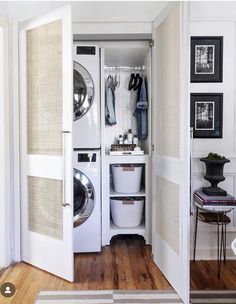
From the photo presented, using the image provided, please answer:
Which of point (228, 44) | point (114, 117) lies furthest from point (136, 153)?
point (228, 44)

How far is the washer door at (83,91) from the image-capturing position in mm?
2711

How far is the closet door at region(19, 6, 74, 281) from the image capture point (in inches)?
86.7

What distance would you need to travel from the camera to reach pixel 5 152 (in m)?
2.48

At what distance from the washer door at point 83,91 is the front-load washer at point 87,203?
0.41m

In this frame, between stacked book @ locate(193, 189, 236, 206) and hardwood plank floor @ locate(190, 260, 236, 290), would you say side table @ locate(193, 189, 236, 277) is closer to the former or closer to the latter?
stacked book @ locate(193, 189, 236, 206)

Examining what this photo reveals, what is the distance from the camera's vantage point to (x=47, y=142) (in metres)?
2.37

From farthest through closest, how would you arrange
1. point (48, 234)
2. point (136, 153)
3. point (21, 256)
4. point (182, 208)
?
point (136, 153)
point (21, 256)
point (48, 234)
point (182, 208)

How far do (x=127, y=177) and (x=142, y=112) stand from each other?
0.78 m

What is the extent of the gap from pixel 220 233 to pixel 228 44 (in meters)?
1.85

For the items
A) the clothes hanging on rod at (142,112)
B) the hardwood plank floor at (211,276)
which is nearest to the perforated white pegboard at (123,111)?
the clothes hanging on rod at (142,112)

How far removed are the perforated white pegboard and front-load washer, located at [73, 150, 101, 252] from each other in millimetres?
735

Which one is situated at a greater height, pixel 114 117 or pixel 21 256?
pixel 114 117

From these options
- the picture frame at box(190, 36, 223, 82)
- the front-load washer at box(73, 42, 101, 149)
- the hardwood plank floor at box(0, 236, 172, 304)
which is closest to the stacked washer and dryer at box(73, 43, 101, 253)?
the front-load washer at box(73, 42, 101, 149)

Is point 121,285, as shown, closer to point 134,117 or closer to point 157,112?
point 157,112
